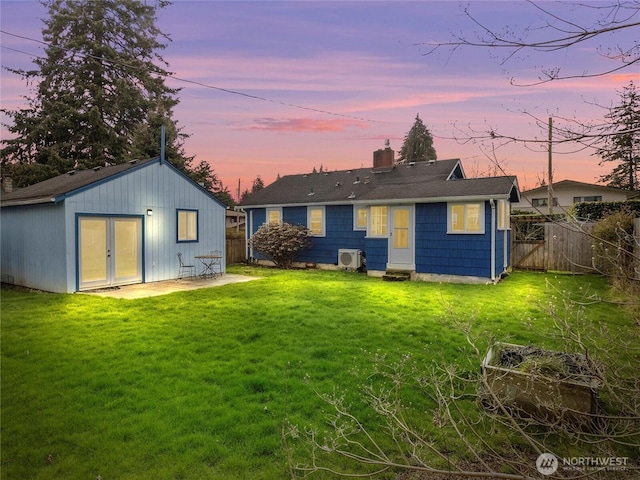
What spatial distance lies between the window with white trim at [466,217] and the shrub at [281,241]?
602 centimetres

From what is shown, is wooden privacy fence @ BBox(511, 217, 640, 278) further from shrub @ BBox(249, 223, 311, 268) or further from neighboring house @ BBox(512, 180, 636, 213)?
neighboring house @ BBox(512, 180, 636, 213)

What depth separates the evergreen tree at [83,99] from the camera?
23.0m

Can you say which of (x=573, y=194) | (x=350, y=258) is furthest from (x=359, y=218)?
(x=573, y=194)

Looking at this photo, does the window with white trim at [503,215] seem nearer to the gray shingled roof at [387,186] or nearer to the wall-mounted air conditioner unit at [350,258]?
the gray shingled roof at [387,186]

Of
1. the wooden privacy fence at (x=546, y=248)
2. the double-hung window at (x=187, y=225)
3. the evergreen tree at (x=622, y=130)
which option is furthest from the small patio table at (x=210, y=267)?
the evergreen tree at (x=622, y=130)

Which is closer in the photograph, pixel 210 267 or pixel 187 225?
pixel 187 225

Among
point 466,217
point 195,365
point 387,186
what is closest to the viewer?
point 195,365

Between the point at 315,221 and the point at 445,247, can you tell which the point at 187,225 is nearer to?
the point at 315,221

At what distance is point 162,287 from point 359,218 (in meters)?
7.45

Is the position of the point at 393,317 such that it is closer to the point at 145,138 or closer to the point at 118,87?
the point at 145,138

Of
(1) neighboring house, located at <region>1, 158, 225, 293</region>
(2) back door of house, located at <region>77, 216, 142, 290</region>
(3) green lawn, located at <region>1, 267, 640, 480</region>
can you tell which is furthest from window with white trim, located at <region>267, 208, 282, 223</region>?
(3) green lawn, located at <region>1, 267, 640, 480</region>

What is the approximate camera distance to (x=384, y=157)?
17484 mm

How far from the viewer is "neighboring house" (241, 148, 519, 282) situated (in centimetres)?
1159

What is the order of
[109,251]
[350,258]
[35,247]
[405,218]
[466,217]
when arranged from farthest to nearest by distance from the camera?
[350,258]
[405,218]
[466,217]
[109,251]
[35,247]
